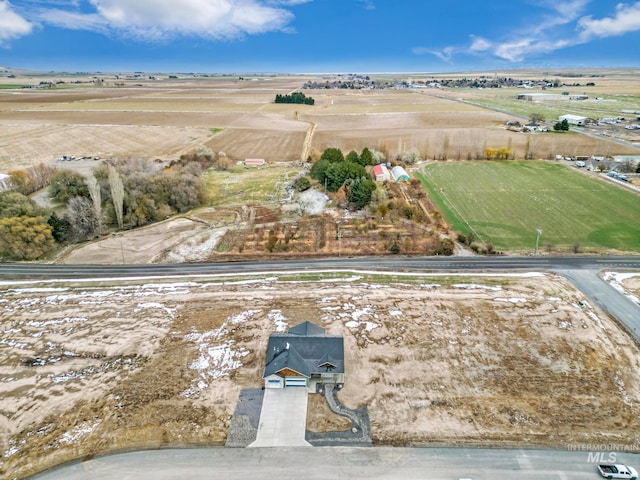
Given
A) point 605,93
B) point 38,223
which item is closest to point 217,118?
point 38,223

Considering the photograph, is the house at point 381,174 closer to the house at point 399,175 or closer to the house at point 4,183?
the house at point 399,175

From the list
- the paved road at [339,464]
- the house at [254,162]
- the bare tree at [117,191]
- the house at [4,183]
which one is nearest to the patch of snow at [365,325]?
the paved road at [339,464]

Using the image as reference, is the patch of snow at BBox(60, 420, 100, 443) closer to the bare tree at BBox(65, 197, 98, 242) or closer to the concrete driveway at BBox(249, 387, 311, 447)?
the concrete driveway at BBox(249, 387, 311, 447)

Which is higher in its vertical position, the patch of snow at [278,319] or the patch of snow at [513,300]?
the patch of snow at [513,300]

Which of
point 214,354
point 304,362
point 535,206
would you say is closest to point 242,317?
point 214,354

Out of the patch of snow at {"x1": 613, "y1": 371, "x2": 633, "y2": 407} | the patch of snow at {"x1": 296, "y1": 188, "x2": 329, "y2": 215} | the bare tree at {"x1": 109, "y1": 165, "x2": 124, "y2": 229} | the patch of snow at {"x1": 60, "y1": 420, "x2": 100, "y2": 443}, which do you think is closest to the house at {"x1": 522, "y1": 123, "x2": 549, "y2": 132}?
the patch of snow at {"x1": 296, "y1": 188, "x2": 329, "y2": 215}
